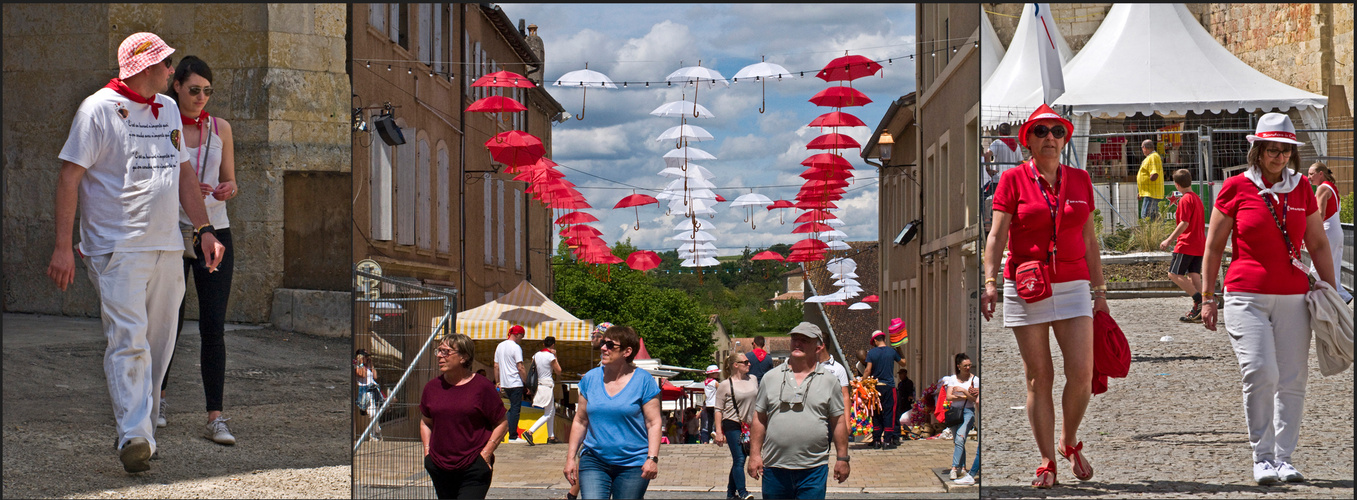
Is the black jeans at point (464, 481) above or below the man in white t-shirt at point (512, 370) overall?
below

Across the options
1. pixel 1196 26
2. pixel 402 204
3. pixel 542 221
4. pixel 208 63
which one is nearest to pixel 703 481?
pixel 542 221

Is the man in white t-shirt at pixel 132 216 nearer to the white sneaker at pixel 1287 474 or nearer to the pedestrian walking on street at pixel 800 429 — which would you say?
the pedestrian walking on street at pixel 800 429

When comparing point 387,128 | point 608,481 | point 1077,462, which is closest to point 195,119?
point 387,128

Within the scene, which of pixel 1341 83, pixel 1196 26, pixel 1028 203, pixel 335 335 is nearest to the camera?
pixel 1028 203

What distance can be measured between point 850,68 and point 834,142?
0.35 meters

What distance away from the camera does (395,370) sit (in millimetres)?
5691

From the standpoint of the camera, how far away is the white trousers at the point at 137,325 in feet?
19.2

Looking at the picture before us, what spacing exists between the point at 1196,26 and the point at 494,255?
1481 centimetres

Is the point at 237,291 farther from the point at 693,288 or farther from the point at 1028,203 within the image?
the point at 1028,203

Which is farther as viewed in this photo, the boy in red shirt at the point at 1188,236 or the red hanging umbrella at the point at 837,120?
the boy in red shirt at the point at 1188,236

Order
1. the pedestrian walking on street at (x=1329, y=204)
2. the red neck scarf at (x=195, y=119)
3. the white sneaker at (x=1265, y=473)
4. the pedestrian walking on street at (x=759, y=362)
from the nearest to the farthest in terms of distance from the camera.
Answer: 1. the white sneaker at (x=1265, y=473)
2. the pedestrian walking on street at (x=759, y=362)
3. the red neck scarf at (x=195, y=119)
4. the pedestrian walking on street at (x=1329, y=204)

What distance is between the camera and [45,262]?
6.13 m

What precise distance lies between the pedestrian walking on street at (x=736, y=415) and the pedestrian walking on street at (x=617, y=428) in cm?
32

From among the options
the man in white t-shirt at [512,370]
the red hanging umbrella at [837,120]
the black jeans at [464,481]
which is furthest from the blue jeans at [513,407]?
the red hanging umbrella at [837,120]
